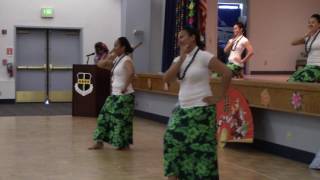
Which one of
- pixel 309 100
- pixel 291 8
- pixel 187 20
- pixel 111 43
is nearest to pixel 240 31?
pixel 187 20

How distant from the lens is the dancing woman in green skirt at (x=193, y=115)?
15.6 feet

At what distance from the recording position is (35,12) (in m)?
16.1

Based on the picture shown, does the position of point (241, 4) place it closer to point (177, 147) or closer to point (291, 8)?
point (291, 8)

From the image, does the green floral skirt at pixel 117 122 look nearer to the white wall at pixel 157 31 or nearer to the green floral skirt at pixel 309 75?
the green floral skirt at pixel 309 75

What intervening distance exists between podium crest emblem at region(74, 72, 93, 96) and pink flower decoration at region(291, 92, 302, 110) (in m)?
6.18

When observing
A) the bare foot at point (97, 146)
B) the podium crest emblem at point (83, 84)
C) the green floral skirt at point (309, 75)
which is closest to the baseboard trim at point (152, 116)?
the podium crest emblem at point (83, 84)

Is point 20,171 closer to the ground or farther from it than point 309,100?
closer to the ground

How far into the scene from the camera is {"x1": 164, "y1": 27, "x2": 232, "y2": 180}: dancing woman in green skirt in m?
4.75

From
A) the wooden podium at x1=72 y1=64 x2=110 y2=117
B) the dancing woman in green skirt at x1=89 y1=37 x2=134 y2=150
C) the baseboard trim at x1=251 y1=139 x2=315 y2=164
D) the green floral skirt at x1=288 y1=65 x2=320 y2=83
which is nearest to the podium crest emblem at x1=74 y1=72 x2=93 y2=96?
the wooden podium at x1=72 y1=64 x2=110 y2=117

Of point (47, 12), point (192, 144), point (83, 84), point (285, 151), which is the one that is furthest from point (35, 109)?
point (192, 144)

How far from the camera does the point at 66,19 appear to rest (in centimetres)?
1644

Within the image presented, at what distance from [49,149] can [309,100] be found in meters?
3.63

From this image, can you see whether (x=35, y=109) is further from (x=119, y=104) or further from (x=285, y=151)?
(x=285, y=151)

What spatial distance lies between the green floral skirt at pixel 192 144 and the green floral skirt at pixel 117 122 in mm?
2868
